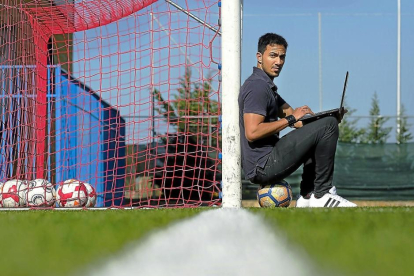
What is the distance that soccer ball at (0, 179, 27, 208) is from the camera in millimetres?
5188

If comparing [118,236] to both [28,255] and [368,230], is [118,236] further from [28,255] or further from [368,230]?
[368,230]

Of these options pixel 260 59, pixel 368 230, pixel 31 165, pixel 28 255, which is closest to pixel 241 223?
pixel 368 230

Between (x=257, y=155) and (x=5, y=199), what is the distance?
2413mm

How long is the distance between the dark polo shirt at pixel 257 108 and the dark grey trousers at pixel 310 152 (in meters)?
0.06

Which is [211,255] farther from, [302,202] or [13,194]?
[13,194]

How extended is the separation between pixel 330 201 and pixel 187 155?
10.4ft

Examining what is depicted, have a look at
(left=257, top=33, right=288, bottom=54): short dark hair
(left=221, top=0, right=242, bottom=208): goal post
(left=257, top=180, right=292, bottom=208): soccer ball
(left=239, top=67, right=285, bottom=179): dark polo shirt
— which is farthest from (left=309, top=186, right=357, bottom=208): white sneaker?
(left=257, top=33, right=288, bottom=54): short dark hair

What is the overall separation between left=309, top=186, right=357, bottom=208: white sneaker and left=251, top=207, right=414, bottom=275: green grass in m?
1.54

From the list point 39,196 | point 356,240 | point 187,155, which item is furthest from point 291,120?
point 187,155

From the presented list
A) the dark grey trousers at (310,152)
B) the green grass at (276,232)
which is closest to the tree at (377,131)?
the dark grey trousers at (310,152)

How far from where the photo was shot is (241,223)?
216 centimetres

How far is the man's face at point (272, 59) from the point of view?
13.5 feet

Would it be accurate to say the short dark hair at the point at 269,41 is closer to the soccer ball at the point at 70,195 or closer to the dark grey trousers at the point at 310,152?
the dark grey trousers at the point at 310,152

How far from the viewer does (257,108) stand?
3.83 m
